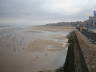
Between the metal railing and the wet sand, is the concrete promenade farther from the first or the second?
the wet sand

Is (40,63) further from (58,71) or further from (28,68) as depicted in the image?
(58,71)

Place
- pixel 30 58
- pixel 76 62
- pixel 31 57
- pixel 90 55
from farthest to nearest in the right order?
pixel 31 57 → pixel 30 58 → pixel 90 55 → pixel 76 62

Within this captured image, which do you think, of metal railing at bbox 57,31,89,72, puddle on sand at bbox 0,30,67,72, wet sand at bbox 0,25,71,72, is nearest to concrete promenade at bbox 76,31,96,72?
metal railing at bbox 57,31,89,72

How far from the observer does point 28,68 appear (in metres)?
7.97

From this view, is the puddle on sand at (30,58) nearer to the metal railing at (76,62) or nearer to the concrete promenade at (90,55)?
the metal railing at (76,62)

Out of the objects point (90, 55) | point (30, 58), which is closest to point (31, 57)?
point (30, 58)

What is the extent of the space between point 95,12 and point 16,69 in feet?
147

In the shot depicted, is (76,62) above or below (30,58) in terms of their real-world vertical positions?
above

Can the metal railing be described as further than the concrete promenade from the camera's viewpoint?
Yes

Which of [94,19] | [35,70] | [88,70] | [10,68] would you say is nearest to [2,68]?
[10,68]

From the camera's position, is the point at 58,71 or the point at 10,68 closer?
the point at 58,71

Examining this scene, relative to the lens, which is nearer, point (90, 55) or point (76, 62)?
point (76, 62)

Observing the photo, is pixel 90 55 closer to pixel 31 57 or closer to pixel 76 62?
pixel 76 62

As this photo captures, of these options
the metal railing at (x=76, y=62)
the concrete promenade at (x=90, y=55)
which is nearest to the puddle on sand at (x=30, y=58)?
the metal railing at (x=76, y=62)
